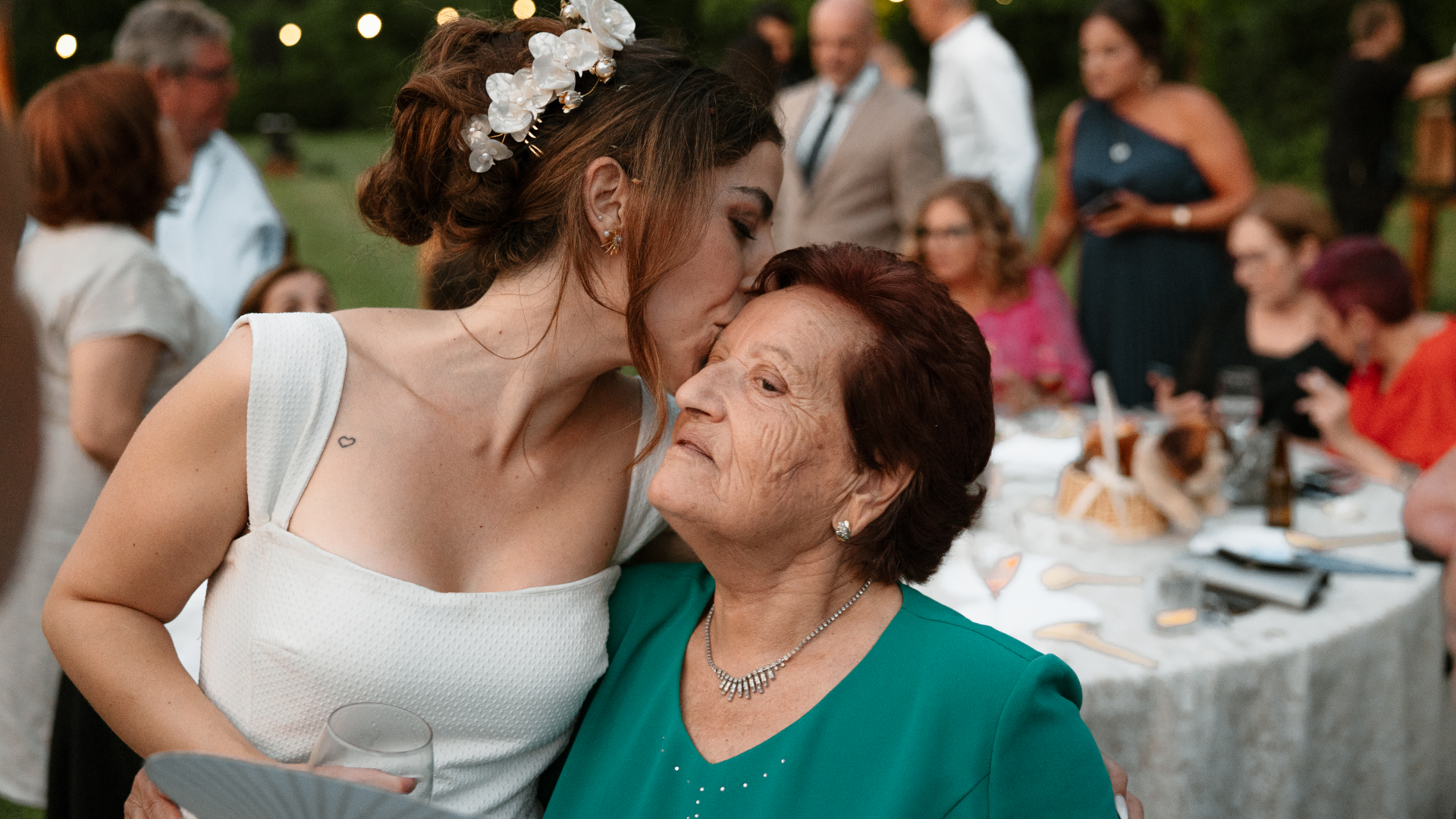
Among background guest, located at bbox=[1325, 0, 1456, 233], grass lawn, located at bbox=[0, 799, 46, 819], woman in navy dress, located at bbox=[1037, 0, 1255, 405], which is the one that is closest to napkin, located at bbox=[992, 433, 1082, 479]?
woman in navy dress, located at bbox=[1037, 0, 1255, 405]

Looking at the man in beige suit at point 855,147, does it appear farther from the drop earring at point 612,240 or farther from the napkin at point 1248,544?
the drop earring at point 612,240

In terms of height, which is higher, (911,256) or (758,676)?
(758,676)

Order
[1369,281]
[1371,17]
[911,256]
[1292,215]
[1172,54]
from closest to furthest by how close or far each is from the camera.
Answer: [1369,281] → [1292,215] → [911,256] → [1371,17] → [1172,54]

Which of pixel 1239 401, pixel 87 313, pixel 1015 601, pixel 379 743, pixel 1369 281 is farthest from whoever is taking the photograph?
pixel 1369 281

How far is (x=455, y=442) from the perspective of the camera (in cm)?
172

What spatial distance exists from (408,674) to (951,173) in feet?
17.2

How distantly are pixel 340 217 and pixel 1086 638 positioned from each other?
13.5 metres

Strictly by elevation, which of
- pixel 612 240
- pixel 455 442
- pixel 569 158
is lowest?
pixel 455 442

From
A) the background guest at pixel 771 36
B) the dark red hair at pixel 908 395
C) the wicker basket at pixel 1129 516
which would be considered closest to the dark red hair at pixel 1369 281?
the wicker basket at pixel 1129 516

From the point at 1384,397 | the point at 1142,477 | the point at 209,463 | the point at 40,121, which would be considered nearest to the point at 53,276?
the point at 40,121

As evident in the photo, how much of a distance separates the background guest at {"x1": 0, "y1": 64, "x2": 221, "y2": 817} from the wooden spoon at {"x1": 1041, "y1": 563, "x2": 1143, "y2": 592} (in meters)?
2.18

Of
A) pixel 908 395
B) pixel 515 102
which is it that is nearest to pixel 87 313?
pixel 515 102

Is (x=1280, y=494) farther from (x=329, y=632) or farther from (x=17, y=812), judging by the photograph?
(x=17, y=812)

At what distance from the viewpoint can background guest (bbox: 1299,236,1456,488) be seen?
12.3 ft
